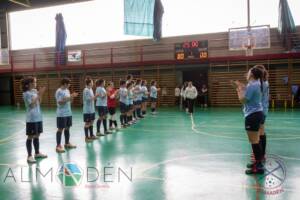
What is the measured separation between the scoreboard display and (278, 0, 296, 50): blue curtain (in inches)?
169

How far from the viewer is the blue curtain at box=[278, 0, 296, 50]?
1744 centimetres

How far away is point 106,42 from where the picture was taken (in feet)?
73.7

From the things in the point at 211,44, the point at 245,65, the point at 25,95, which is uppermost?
the point at 211,44

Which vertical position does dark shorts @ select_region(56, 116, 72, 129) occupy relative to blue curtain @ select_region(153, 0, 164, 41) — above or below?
below

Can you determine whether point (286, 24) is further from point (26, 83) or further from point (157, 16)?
point (26, 83)

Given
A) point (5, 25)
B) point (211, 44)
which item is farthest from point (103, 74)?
point (5, 25)

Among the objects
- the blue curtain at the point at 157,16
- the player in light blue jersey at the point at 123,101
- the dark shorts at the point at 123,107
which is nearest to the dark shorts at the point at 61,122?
the player in light blue jersey at the point at 123,101

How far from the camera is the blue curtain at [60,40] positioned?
23.1m

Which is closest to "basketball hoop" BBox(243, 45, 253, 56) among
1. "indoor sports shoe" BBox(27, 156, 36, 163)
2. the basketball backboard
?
the basketball backboard

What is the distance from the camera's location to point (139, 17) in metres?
19.5

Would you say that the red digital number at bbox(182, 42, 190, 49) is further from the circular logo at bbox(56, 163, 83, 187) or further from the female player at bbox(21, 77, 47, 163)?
the circular logo at bbox(56, 163, 83, 187)

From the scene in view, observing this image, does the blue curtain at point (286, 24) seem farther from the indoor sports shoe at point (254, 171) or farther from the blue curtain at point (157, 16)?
the indoor sports shoe at point (254, 171)

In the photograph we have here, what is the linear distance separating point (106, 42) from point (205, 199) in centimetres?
1923

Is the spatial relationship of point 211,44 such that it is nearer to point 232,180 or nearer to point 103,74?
point 103,74
